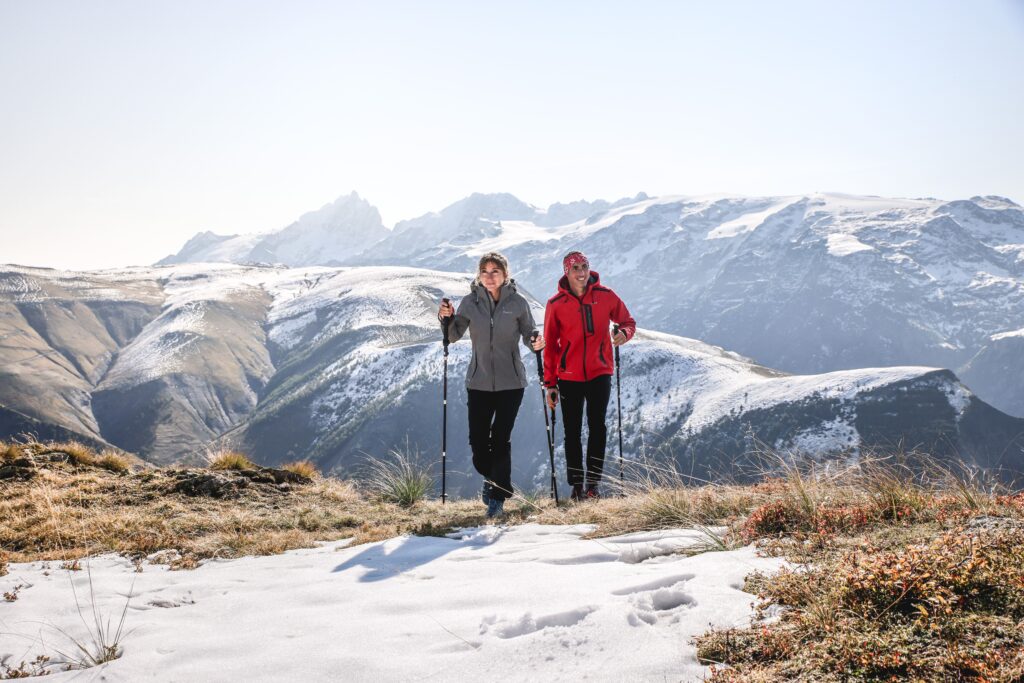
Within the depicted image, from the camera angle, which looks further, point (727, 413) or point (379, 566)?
point (727, 413)

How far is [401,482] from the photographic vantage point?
418 inches

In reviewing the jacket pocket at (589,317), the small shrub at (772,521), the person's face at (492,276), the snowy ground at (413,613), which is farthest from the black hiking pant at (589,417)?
the small shrub at (772,521)

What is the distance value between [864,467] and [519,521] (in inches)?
160

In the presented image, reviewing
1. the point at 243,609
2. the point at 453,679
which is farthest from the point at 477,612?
the point at 243,609

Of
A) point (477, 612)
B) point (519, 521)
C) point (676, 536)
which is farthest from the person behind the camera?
point (519, 521)

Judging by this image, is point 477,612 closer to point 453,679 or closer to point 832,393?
point 453,679

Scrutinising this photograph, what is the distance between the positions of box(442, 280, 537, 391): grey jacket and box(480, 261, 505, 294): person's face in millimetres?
107

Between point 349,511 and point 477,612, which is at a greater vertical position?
point 477,612

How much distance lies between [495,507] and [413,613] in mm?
4838

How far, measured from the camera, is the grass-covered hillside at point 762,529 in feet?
9.53

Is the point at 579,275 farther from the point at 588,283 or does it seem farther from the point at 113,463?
the point at 113,463

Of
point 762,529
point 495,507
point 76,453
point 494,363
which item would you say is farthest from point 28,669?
point 76,453

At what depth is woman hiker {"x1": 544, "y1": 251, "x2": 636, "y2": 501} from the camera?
31.7 ft

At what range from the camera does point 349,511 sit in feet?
31.3
